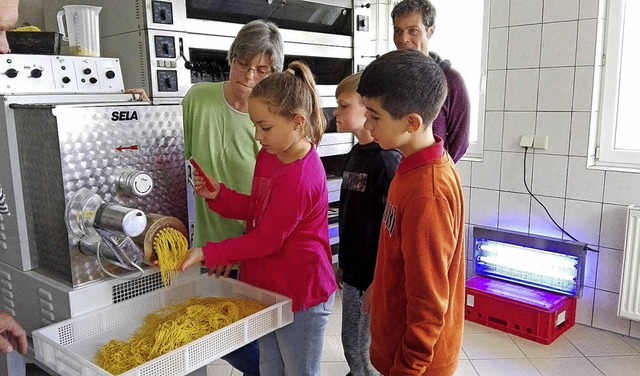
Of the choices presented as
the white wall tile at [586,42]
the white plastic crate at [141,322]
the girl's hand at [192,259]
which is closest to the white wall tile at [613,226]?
the white wall tile at [586,42]

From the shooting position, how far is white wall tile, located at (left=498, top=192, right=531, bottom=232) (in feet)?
9.65

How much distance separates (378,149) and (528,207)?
5.16 ft

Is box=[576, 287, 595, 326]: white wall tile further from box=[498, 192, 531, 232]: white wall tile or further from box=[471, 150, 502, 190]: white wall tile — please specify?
box=[471, 150, 502, 190]: white wall tile

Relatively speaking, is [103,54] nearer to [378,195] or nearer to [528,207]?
[378,195]

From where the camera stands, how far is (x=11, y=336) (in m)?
1.16

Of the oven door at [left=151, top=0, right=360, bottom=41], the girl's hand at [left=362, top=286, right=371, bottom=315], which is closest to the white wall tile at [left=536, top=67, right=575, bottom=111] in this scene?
the oven door at [left=151, top=0, right=360, bottom=41]

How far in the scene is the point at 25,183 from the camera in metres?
1.10

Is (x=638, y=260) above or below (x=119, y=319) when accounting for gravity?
below

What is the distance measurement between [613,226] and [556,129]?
58cm

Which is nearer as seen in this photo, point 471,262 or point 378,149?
point 378,149

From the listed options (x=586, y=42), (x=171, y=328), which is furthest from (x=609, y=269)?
(x=171, y=328)

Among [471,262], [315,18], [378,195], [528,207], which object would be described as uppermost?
[315,18]

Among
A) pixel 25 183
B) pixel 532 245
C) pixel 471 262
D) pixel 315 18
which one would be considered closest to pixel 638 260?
pixel 532 245

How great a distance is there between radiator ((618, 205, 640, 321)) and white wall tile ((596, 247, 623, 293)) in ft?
0.33
